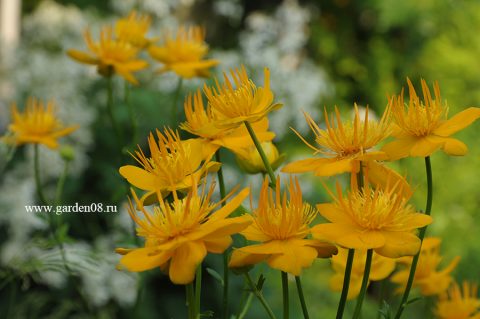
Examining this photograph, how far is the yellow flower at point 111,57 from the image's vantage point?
96cm

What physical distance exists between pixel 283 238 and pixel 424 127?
154mm

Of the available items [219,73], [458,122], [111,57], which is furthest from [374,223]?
[219,73]

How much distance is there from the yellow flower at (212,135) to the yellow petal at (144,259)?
125mm

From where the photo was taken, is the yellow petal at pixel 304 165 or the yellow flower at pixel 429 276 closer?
the yellow petal at pixel 304 165

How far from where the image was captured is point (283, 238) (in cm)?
52

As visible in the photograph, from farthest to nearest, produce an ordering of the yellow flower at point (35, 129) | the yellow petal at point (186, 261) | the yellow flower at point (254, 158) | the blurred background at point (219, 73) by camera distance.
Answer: the blurred background at point (219, 73)
the yellow flower at point (35, 129)
the yellow flower at point (254, 158)
the yellow petal at point (186, 261)

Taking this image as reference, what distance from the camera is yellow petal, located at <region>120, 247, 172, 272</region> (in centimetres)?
47

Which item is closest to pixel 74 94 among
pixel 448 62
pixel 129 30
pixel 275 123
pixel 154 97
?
pixel 154 97

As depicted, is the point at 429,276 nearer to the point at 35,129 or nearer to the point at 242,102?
the point at 242,102

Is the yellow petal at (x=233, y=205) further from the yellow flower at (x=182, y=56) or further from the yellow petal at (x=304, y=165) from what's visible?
the yellow flower at (x=182, y=56)

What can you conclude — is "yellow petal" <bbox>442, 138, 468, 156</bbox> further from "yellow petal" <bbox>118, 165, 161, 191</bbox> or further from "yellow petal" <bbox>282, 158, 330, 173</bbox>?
"yellow petal" <bbox>118, 165, 161, 191</bbox>

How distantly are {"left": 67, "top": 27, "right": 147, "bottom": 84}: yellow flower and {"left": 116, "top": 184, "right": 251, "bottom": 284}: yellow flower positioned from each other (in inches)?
19.0

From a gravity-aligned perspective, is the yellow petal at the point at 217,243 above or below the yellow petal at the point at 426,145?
below

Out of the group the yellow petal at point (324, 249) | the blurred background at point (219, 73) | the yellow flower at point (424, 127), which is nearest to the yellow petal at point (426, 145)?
the yellow flower at point (424, 127)
